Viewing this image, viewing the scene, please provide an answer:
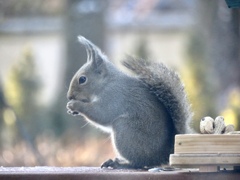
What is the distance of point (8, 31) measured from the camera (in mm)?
21172

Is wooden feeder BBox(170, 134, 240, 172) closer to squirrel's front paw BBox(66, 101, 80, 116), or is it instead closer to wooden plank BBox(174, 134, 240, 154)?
wooden plank BBox(174, 134, 240, 154)

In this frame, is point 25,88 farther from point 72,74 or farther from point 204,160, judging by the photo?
point 204,160

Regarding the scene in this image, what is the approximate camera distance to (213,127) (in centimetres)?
401

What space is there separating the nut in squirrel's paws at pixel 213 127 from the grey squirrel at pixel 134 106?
529 millimetres

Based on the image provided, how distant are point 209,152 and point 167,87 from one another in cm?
96

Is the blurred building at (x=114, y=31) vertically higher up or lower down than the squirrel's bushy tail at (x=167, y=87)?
higher up

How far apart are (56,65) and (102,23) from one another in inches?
317

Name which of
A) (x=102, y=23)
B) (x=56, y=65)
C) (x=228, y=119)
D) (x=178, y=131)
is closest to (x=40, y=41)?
(x=56, y=65)

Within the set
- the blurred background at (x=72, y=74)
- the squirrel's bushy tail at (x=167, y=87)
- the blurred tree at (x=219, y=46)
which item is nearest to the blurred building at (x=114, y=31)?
the blurred background at (x=72, y=74)

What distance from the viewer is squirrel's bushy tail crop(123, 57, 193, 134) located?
466cm

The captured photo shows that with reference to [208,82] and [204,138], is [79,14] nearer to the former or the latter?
[208,82]

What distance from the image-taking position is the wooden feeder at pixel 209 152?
12.3 feet

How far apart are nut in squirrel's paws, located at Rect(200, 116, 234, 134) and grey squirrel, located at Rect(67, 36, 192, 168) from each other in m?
0.53

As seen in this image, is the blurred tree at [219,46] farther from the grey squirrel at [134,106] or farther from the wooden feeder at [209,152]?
the wooden feeder at [209,152]
